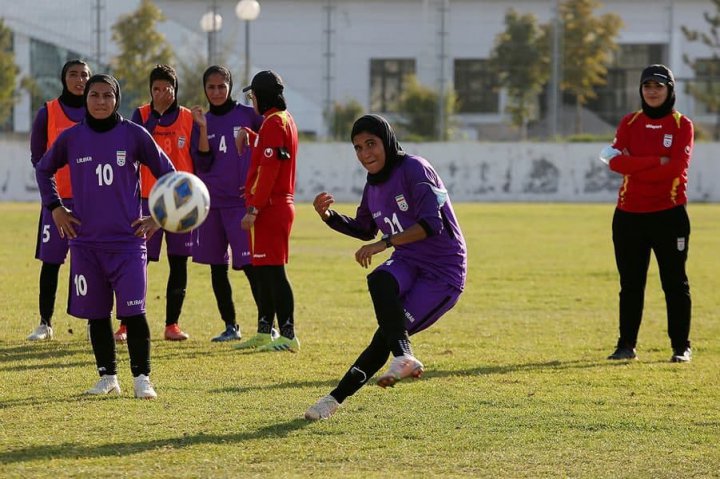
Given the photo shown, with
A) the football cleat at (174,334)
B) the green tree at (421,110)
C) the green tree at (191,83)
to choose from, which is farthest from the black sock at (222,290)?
the green tree at (421,110)

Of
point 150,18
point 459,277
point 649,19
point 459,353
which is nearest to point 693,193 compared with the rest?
point 649,19

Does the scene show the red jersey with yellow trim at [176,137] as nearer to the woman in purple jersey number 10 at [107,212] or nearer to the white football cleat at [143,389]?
the woman in purple jersey number 10 at [107,212]

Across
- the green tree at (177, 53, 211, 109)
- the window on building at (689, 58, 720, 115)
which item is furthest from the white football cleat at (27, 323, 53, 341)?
the window on building at (689, 58, 720, 115)

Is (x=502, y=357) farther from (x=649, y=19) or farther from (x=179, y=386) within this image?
(x=649, y=19)

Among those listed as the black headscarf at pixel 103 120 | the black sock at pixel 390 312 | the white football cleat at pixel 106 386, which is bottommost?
the white football cleat at pixel 106 386

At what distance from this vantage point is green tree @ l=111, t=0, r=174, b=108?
39438 millimetres

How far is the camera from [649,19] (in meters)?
47.3

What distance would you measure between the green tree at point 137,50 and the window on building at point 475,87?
9.73m

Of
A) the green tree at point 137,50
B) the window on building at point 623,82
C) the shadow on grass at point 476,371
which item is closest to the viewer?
the shadow on grass at point 476,371

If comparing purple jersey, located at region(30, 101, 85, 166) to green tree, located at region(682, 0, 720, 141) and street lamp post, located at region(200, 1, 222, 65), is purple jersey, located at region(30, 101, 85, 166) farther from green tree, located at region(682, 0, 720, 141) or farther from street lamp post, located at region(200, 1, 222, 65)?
green tree, located at region(682, 0, 720, 141)

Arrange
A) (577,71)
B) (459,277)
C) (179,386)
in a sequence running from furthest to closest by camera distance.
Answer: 1. (577,71)
2. (179,386)
3. (459,277)

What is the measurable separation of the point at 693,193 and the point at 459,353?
31.2 m

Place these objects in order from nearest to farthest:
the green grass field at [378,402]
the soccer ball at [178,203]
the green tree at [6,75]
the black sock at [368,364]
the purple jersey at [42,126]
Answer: the green grass field at [378,402] → the black sock at [368,364] → the soccer ball at [178,203] → the purple jersey at [42,126] → the green tree at [6,75]

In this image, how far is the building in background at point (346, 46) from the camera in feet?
127
